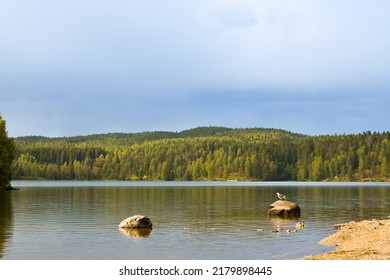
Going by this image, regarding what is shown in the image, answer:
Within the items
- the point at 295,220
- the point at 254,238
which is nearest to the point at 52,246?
the point at 254,238

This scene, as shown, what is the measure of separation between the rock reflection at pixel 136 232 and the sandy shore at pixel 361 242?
15907mm

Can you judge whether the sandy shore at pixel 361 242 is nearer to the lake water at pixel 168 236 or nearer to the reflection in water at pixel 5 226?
the lake water at pixel 168 236

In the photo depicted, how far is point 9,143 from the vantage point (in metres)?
144

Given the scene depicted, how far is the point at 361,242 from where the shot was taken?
46.7 meters

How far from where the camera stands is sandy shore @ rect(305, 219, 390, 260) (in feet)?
117

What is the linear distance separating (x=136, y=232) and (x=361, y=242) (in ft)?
68.1

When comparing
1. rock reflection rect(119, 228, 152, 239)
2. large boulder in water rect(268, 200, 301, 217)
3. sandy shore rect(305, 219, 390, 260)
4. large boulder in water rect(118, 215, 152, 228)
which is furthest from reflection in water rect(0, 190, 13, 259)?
large boulder in water rect(268, 200, 301, 217)

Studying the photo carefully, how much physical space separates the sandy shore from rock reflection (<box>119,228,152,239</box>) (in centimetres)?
1591

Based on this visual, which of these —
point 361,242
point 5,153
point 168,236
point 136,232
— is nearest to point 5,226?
point 136,232

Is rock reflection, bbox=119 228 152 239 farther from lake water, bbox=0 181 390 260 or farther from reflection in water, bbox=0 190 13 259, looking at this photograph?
reflection in water, bbox=0 190 13 259

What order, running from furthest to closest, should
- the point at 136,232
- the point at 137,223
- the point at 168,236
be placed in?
the point at 137,223 → the point at 136,232 → the point at 168,236

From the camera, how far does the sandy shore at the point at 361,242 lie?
117 feet

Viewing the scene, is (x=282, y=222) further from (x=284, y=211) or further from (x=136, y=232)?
(x=136, y=232)
